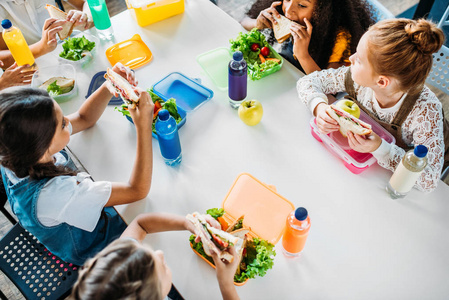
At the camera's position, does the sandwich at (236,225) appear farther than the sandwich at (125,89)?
No

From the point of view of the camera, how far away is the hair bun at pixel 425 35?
1158 mm

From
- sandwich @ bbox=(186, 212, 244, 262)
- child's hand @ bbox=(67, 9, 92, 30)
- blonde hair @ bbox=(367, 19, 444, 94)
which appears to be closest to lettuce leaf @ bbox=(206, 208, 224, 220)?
sandwich @ bbox=(186, 212, 244, 262)

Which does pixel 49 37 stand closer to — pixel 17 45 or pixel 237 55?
pixel 17 45

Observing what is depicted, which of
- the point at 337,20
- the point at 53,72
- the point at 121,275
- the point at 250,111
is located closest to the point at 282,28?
the point at 337,20

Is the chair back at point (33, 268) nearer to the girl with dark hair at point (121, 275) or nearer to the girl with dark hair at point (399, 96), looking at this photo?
the girl with dark hair at point (121, 275)

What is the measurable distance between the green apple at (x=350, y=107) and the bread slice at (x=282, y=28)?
50cm

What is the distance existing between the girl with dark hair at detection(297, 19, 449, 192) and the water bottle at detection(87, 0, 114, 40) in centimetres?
109

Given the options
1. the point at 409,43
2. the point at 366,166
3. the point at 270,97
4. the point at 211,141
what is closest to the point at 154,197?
the point at 211,141

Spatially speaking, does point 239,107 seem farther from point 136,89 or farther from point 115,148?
point 115,148

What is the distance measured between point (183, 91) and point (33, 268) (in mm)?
902

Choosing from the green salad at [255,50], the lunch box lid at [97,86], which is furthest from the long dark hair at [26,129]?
the green salad at [255,50]

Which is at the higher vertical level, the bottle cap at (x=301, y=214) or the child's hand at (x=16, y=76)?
the bottle cap at (x=301, y=214)

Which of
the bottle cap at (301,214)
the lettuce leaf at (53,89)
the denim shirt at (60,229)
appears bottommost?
the denim shirt at (60,229)

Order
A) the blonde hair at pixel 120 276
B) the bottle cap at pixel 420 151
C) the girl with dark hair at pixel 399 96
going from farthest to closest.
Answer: the girl with dark hair at pixel 399 96 → the bottle cap at pixel 420 151 → the blonde hair at pixel 120 276
